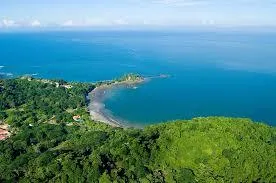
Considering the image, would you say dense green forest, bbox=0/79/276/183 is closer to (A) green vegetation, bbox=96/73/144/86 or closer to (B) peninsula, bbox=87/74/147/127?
(B) peninsula, bbox=87/74/147/127

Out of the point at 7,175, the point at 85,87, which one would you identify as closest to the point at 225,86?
the point at 85,87

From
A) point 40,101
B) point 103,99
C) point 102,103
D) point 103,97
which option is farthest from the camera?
point 103,97

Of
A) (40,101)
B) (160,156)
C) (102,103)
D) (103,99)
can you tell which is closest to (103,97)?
(103,99)

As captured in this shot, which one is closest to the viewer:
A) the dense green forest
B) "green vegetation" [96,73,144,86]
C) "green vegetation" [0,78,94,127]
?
the dense green forest

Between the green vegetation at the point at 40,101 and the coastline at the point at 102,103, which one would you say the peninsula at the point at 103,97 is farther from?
the green vegetation at the point at 40,101

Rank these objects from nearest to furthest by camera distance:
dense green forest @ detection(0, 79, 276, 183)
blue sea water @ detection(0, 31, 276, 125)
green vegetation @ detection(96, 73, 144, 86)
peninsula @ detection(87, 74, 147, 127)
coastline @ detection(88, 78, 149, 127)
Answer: dense green forest @ detection(0, 79, 276, 183)
coastline @ detection(88, 78, 149, 127)
peninsula @ detection(87, 74, 147, 127)
blue sea water @ detection(0, 31, 276, 125)
green vegetation @ detection(96, 73, 144, 86)

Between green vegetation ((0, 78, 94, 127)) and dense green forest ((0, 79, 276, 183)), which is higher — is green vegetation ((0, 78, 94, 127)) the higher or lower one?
the lower one

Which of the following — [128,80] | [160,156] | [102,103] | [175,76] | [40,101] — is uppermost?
[160,156]

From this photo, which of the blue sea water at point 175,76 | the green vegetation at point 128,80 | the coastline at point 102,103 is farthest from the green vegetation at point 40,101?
the green vegetation at point 128,80

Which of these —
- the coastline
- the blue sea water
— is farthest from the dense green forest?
the blue sea water

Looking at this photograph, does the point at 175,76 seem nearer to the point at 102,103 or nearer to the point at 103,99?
the point at 103,99

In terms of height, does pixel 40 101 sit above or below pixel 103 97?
above
